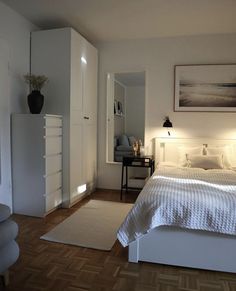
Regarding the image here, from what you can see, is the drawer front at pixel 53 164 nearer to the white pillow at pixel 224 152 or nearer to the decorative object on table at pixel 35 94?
the decorative object on table at pixel 35 94

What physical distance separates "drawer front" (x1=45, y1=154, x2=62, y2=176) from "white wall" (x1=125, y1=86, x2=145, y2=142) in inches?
74.2

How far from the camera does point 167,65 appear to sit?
14.3ft

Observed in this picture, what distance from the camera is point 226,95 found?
417 centimetres

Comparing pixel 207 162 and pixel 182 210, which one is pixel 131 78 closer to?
pixel 207 162

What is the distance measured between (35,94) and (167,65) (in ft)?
7.12

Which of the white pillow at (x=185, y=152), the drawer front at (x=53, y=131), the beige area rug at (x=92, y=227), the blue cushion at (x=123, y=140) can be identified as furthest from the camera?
the blue cushion at (x=123, y=140)

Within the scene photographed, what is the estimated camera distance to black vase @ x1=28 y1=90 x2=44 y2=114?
3361mm

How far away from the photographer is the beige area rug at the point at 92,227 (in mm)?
2625

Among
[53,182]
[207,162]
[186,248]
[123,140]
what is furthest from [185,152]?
[186,248]

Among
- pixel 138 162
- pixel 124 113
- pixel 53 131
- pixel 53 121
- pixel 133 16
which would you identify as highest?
pixel 133 16

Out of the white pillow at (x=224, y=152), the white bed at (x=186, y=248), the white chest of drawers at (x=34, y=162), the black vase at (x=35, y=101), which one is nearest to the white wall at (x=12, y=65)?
the white chest of drawers at (x=34, y=162)

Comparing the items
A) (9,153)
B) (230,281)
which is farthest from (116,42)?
(230,281)

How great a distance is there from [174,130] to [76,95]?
1673mm

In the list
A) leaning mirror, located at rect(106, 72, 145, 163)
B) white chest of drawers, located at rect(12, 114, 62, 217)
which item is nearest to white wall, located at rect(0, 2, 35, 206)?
white chest of drawers, located at rect(12, 114, 62, 217)
